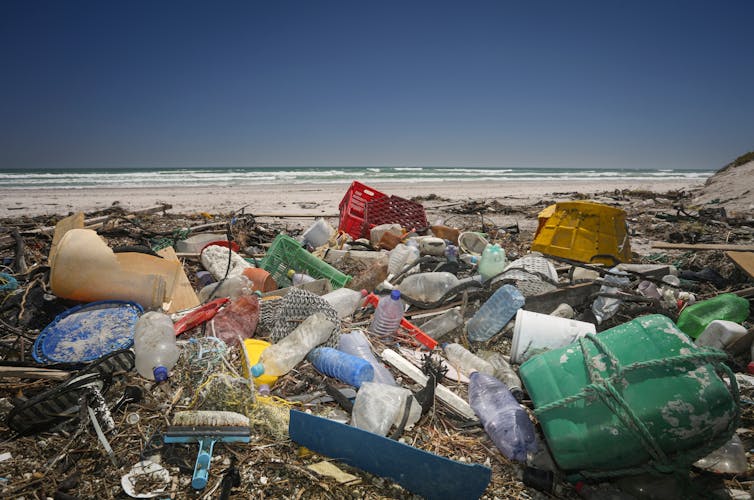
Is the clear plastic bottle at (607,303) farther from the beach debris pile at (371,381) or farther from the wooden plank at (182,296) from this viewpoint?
the wooden plank at (182,296)

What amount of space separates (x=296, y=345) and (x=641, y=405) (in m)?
1.90

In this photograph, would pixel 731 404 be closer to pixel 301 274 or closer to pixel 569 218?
pixel 569 218

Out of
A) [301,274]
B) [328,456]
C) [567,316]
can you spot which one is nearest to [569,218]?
[567,316]

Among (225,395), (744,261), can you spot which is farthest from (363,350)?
(744,261)

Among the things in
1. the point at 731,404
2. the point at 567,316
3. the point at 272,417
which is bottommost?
the point at 272,417

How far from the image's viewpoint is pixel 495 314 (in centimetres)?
277

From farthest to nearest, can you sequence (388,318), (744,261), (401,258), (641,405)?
(401,258)
(744,261)
(388,318)
(641,405)

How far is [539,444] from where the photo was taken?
1.79m

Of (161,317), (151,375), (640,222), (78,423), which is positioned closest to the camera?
(78,423)

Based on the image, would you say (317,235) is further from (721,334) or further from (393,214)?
(721,334)

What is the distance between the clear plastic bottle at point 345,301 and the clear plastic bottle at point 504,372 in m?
1.16

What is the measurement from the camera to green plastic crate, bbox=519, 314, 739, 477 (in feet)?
4.26

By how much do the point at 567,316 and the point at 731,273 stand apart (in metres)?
2.68

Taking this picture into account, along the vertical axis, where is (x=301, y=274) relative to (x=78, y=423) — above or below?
above
